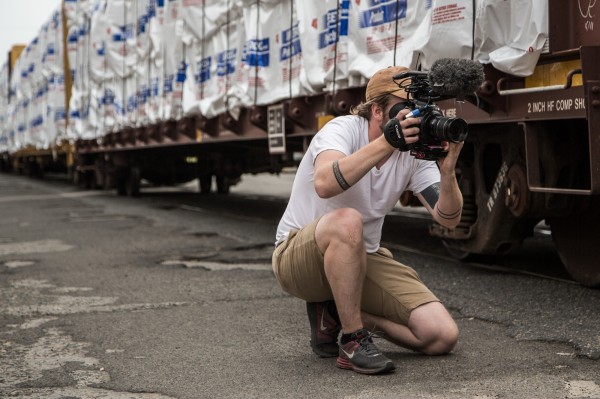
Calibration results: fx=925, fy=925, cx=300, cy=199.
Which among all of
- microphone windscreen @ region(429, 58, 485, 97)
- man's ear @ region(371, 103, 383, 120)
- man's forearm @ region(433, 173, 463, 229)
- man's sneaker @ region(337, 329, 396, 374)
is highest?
microphone windscreen @ region(429, 58, 485, 97)

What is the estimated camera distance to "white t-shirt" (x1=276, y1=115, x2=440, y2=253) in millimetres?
4047

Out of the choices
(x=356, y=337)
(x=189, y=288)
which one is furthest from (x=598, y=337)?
(x=189, y=288)

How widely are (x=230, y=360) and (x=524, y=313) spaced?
1827 millimetres

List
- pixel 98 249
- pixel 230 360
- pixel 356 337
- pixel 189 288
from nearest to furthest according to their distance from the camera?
pixel 356 337 → pixel 230 360 → pixel 189 288 → pixel 98 249

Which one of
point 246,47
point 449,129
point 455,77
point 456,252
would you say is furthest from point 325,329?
point 246,47

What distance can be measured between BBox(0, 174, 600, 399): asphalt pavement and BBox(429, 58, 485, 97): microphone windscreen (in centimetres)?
118

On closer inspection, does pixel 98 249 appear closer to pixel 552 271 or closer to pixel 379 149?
pixel 552 271

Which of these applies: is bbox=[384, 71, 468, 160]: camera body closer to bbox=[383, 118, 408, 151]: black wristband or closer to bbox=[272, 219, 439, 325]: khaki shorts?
bbox=[383, 118, 408, 151]: black wristband

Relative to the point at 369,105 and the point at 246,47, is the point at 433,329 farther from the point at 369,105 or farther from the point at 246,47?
the point at 246,47

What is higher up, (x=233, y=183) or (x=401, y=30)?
(x=401, y=30)

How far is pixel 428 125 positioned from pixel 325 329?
1208 millimetres

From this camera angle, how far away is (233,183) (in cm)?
1894

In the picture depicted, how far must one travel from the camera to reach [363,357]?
3.94 m

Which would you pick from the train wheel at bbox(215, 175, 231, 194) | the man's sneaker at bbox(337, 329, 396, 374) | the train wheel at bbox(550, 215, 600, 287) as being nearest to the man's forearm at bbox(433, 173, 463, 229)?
the man's sneaker at bbox(337, 329, 396, 374)
